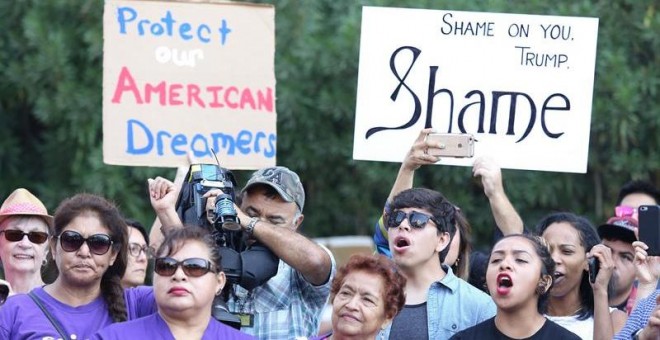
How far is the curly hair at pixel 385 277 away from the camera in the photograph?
6.69 metres

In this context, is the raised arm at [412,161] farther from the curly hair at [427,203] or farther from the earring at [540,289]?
the earring at [540,289]

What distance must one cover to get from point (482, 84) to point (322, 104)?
3357 mm

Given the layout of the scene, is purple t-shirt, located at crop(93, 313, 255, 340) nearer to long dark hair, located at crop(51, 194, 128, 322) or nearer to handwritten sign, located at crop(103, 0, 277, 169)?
long dark hair, located at crop(51, 194, 128, 322)

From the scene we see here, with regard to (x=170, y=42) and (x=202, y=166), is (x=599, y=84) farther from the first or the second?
(x=202, y=166)

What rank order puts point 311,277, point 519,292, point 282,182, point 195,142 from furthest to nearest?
point 195,142 → point 282,182 → point 311,277 → point 519,292

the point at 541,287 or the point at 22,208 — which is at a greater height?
the point at 22,208

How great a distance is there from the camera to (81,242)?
21.7 ft

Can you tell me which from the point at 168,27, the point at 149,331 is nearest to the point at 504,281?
the point at 149,331

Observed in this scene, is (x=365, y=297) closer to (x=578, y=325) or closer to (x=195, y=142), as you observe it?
(x=578, y=325)

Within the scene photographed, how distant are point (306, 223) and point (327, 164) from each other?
55cm

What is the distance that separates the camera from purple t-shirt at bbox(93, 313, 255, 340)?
6289 millimetres

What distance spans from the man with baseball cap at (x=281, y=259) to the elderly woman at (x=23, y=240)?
932 mm

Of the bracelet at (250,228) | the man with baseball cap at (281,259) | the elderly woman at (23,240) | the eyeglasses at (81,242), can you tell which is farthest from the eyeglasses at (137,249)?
the eyeglasses at (81,242)

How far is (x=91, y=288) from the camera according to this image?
263 inches
